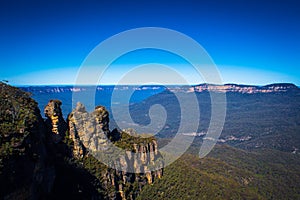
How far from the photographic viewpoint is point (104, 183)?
3058 centimetres

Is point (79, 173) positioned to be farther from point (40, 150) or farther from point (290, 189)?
point (290, 189)

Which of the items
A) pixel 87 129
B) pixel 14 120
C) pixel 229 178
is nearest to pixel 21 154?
pixel 14 120

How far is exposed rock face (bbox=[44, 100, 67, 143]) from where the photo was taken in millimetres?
28750

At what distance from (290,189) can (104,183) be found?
212 ft

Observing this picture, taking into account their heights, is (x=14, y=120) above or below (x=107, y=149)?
above

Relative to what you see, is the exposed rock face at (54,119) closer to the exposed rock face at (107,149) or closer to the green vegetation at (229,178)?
the exposed rock face at (107,149)

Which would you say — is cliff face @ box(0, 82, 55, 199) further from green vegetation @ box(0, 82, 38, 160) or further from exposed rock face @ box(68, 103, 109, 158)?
exposed rock face @ box(68, 103, 109, 158)

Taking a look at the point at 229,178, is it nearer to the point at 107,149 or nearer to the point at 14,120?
the point at 107,149

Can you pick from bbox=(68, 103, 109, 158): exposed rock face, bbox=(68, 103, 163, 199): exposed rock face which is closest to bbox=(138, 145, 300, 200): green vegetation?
bbox=(68, 103, 163, 199): exposed rock face

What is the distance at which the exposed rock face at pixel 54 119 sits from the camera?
28.8 m

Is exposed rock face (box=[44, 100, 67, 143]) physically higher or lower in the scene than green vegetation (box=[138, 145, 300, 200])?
higher

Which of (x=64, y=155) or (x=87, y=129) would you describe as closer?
(x=64, y=155)

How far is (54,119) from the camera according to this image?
28984 millimetres

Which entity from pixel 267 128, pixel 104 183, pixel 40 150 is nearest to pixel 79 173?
pixel 104 183
